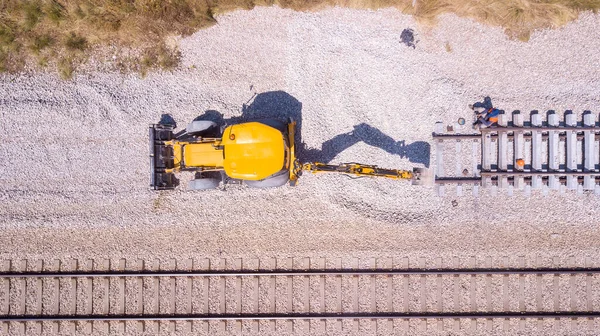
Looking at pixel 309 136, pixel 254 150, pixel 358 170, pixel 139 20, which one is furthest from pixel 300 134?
pixel 139 20

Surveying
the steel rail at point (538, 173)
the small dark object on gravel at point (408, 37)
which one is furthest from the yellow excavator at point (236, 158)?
the small dark object on gravel at point (408, 37)

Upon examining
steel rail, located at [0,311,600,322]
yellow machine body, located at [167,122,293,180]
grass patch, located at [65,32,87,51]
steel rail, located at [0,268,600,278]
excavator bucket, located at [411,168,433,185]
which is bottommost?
steel rail, located at [0,311,600,322]

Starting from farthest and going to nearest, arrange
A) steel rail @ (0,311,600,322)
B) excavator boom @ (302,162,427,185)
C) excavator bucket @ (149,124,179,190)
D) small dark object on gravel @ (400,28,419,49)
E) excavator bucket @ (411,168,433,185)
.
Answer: small dark object on gravel @ (400,28,419,49), excavator bucket @ (411,168,433,185), steel rail @ (0,311,600,322), excavator bucket @ (149,124,179,190), excavator boom @ (302,162,427,185)

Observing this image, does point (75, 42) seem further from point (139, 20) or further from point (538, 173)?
point (538, 173)

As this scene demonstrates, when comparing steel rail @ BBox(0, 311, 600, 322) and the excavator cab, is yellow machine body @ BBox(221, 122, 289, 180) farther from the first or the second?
steel rail @ BBox(0, 311, 600, 322)

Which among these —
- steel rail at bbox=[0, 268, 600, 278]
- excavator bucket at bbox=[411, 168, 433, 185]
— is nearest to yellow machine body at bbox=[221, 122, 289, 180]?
steel rail at bbox=[0, 268, 600, 278]

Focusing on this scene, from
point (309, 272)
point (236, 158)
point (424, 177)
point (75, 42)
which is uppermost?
point (75, 42)
